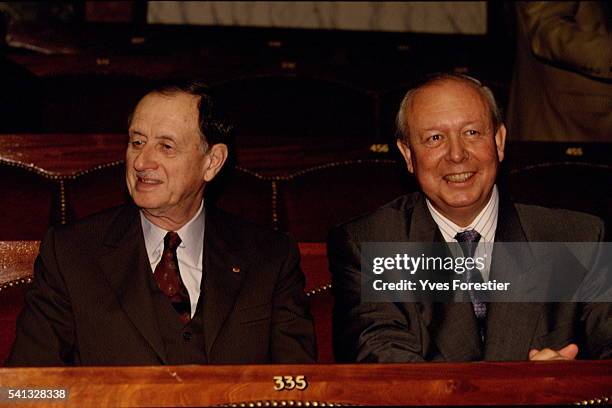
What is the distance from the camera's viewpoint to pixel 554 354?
1.56 m

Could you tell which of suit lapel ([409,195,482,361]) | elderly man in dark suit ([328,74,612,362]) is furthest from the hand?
suit lapel ([409,195,482,361])

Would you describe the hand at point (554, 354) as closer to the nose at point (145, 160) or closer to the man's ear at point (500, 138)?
the man's ear at point (500, 138)

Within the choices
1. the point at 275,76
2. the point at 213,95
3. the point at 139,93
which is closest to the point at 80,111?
the point at 139,93

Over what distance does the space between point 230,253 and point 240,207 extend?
1.87ft

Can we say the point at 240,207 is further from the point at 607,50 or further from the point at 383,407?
the point at 607,50

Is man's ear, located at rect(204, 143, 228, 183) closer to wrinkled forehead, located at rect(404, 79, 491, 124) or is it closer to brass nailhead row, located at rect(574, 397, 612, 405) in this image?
wrinkled forehead, located at rect(404, 79, 491, 124)

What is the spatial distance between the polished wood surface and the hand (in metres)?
0.23

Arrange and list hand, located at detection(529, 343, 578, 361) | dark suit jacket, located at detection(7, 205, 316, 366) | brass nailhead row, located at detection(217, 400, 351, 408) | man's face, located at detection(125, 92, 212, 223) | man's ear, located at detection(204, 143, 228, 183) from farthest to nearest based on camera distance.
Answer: man's ear, located at detection(204, 143, 228, 183) → man's face, located at detection(125, 92, 212, 223) → dark suit jacket, located at detection(7, 205, 316, 366) → hand, located at detection(529, 343, 578, 361) → brass nailhead row, located at detection(217, 400, 351, 408)

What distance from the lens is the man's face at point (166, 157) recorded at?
6.05 ft

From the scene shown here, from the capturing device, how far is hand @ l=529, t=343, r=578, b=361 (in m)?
1.56

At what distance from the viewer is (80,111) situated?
3.27 metres

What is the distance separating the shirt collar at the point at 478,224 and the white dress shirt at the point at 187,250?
0.57 m

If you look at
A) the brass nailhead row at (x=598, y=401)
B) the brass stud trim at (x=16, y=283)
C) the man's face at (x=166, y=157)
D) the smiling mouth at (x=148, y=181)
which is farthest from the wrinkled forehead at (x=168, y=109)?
the brass nailhead row at (x=598, y=401)

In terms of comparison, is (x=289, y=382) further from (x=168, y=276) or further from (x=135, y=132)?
(x=135, y=132)
